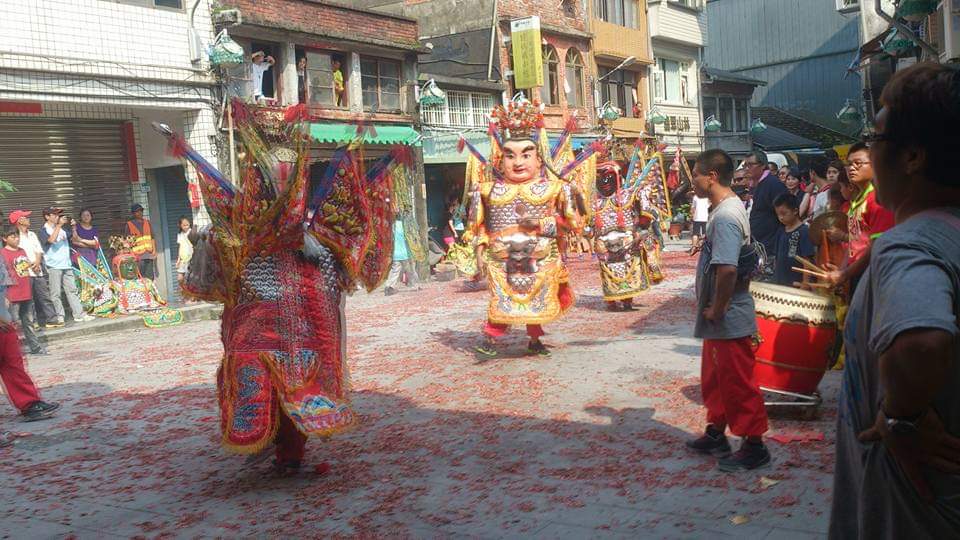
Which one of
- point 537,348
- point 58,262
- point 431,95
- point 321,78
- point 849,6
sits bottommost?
point 537,348

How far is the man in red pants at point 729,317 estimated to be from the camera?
15.0ft

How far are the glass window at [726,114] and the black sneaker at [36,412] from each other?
32.9m

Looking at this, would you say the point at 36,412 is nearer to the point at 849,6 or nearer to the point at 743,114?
the point at 849,6

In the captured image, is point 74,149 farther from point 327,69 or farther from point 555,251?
point 555,251

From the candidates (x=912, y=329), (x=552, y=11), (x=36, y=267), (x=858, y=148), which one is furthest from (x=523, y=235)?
(x=552, y=11)

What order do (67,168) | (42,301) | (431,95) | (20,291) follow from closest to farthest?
(20,291) < (42,301) < (67,168) < (431,95)

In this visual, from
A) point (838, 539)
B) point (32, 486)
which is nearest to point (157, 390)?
point (32, 486)

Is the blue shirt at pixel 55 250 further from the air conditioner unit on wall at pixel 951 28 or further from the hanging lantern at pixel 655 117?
the hanging lantern at pixel 655 117

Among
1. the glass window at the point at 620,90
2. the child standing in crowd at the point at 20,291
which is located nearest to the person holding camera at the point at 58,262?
the child standing in crowd at the point at 20,291

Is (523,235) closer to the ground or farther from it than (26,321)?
farther from it

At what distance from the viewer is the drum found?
5.34m

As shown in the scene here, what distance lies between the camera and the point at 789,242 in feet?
24.2

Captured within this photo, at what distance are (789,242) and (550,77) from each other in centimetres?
2106

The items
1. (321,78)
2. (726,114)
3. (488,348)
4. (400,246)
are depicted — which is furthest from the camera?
(726,114)
